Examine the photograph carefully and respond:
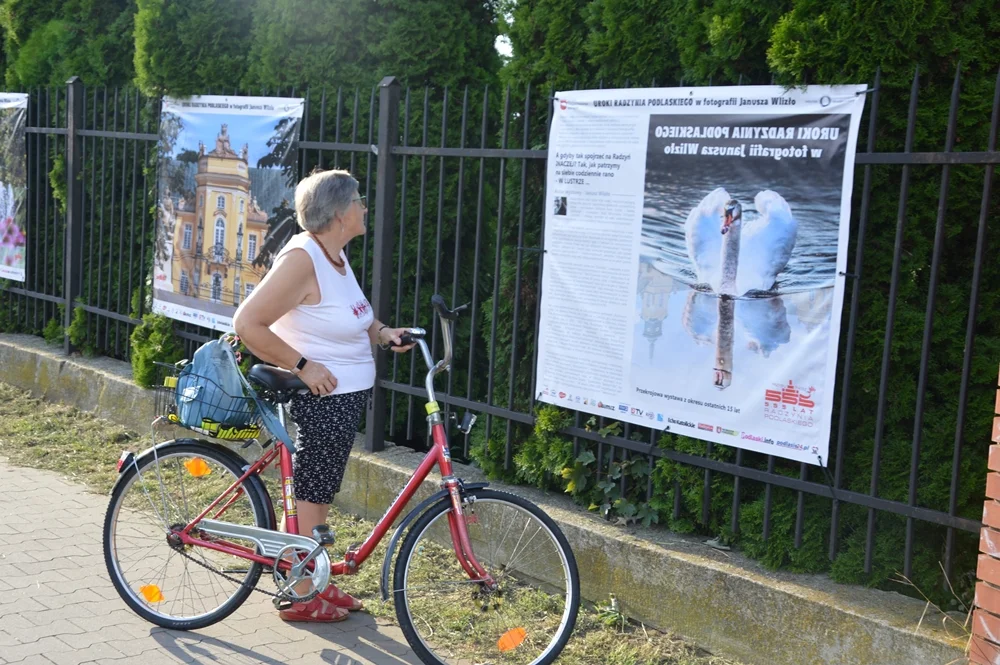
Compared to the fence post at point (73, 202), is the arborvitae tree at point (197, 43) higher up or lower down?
higher up

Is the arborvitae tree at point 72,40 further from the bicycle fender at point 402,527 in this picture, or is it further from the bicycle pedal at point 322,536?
the bicycle fender at point 402,527

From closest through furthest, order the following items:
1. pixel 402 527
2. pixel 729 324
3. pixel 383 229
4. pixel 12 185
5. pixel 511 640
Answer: pixel 402 527 < pixel 511 640 < pixel 729 324 < pixel 383 229 < pixel 12 185

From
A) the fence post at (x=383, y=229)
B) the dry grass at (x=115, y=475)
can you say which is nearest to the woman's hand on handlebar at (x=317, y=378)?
the dry grass at (x=115, y=475)

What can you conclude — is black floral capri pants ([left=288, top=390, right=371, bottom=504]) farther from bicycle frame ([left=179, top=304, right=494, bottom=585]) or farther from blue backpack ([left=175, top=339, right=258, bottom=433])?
blue backpack ([left=175, top=339, right=258, bottom=433])

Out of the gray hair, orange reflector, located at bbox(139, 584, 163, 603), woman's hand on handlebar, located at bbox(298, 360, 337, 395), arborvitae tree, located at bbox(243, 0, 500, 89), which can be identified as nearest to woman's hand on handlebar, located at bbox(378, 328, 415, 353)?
woman's hand on handlebar, located at bbox(298, 360, 337, 395)

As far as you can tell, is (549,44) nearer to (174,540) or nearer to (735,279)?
(735,279)

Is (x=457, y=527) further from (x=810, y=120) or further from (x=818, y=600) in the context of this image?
(x=810, y=120)

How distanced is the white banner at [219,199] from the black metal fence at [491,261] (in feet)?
0.70

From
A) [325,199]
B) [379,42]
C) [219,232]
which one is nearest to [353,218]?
[325,199]

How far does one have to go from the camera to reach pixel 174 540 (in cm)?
462

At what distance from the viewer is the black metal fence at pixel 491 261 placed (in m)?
4.09

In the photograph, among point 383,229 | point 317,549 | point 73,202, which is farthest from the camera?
point 73,202

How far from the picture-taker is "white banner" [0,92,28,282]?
952 centimetres

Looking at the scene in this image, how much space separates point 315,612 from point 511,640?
0.91 m
